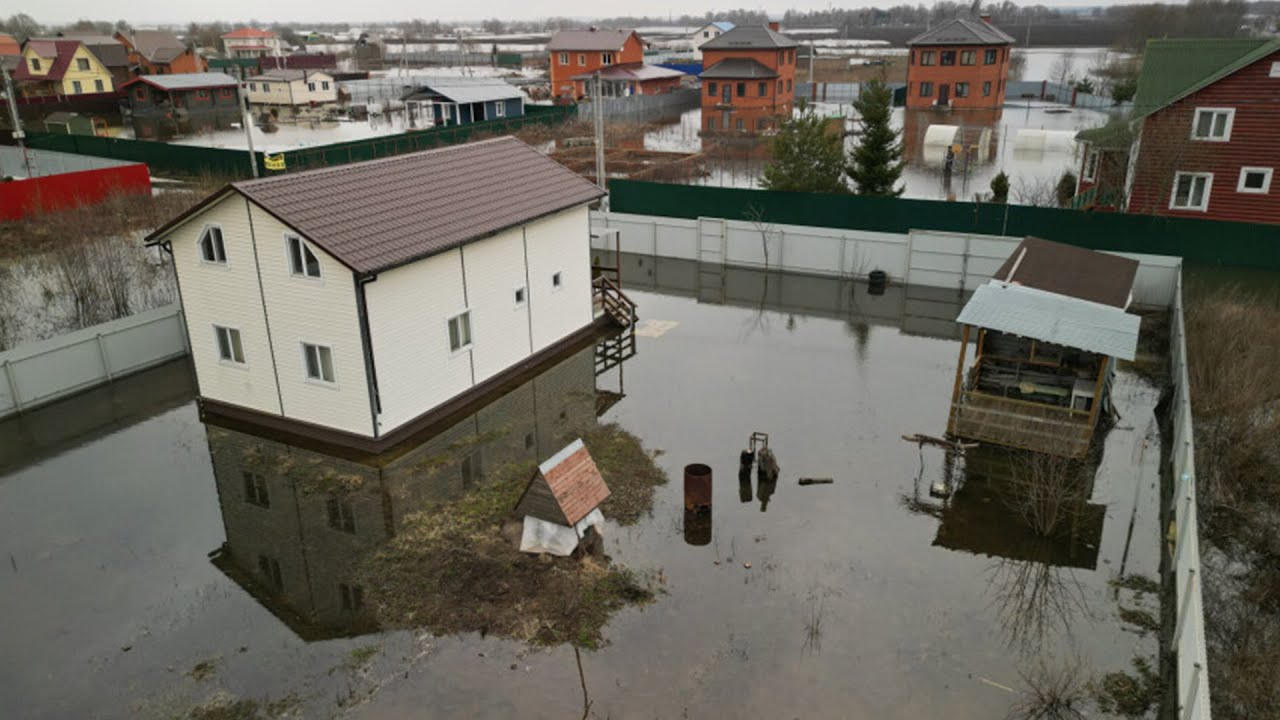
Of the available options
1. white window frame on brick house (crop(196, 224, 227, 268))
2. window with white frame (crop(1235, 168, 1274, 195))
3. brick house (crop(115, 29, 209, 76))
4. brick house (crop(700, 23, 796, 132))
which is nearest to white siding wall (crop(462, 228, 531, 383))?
white window frame on brick house (crop(196, 224, 227, 268))

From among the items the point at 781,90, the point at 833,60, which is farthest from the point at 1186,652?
the point at 833,60

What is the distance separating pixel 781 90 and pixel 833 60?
6305 cm

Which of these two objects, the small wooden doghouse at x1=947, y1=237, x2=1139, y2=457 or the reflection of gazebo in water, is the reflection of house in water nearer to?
the reflection of gazebo in water

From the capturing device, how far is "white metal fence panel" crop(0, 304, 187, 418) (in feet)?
66.5

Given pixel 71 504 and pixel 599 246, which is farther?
pixel 599 246

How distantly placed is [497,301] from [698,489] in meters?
8.49

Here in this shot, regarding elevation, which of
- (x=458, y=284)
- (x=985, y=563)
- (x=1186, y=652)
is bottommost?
(x=985, y=563)

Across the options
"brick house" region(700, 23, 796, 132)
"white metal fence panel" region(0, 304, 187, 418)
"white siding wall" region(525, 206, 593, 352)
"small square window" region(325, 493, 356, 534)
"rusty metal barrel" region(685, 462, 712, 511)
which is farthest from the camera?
"brick house" region(700, 23, 796, 132)

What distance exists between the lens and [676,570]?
14.1m

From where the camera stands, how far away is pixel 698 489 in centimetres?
1551

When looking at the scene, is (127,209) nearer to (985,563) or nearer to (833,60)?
(985,563)

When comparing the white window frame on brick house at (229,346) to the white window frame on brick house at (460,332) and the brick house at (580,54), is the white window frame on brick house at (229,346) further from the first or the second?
the brick house at (580,54)

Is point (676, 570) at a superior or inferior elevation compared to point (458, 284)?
inferior

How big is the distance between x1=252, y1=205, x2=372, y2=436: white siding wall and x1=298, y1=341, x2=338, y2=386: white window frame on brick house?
2.8 inches
